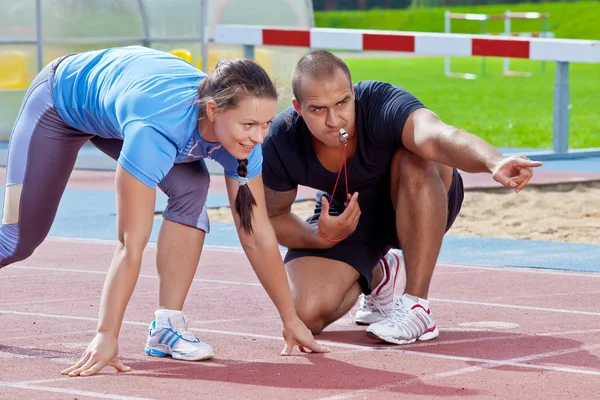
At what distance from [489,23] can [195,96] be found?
165 ft

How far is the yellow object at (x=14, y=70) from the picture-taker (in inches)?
614

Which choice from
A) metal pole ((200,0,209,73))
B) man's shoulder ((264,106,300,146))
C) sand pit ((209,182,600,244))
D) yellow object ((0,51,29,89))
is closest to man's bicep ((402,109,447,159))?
man's shoulder ((264,106,300,146))

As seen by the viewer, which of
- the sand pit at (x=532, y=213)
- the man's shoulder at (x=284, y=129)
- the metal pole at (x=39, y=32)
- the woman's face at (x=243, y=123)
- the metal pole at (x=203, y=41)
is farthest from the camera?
the metal pole at (x=39, y=32)

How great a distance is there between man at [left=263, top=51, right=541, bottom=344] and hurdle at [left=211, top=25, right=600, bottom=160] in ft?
23.0

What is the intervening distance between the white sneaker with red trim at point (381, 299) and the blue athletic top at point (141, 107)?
1256 mm

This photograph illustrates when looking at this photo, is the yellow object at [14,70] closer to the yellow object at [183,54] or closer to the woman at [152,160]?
the yellow object at [183,54]

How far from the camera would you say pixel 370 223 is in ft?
18.7

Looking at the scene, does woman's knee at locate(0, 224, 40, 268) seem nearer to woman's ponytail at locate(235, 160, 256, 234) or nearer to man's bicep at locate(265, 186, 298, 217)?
woman's ponytail at locate(235, 160, 256, 234)

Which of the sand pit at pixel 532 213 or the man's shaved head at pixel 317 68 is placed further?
the sand pit at pixel 532 213

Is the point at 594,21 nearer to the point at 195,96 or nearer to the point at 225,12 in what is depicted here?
the point at 225,12

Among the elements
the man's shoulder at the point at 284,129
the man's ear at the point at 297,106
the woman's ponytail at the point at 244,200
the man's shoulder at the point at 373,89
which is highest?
the man's shoulder at the point at 373,89

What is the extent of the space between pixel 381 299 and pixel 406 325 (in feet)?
2.01

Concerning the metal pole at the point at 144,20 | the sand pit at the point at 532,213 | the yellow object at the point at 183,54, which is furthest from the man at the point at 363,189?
the metal pole at the point at 144,20

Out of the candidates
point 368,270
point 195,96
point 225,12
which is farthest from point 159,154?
point 225,12
